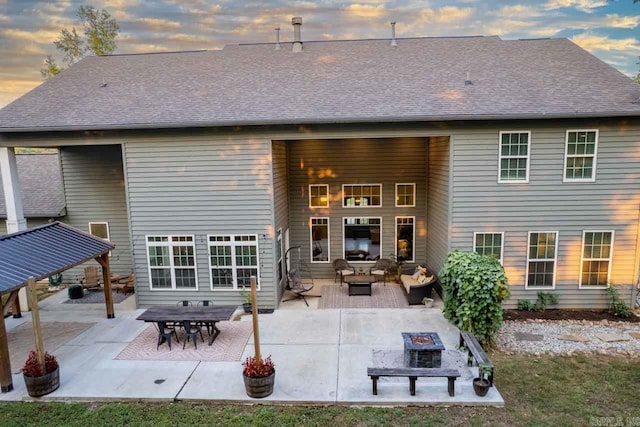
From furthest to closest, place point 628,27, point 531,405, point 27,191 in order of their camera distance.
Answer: point 628,27, point 27,191, point 531,405

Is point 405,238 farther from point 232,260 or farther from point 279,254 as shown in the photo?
point 232,260

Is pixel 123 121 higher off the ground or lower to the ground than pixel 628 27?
lower

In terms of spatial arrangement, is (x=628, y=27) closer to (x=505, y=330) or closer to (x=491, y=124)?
(x=491, y=124)

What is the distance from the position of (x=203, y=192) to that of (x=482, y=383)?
781 centimetres

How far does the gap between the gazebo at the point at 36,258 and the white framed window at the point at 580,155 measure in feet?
39.3

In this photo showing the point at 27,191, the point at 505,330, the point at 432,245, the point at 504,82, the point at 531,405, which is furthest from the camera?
the point at 27,191

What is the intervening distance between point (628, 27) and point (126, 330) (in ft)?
65.8

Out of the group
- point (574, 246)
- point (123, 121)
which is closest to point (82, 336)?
point (123, 121)

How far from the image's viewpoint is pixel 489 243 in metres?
10.1

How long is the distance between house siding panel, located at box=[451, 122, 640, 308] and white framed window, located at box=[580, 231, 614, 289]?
132mm

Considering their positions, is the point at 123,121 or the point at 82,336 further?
the point at 123,121

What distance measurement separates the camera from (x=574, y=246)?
32.6 feet

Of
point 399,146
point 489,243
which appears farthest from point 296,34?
point 489,243

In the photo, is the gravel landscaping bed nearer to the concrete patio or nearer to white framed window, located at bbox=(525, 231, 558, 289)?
white framed window, located at bbox=(525, 231, 558, 289)
